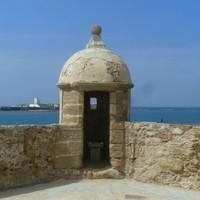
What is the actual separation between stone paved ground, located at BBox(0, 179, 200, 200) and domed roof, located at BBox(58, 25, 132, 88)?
2198 mm

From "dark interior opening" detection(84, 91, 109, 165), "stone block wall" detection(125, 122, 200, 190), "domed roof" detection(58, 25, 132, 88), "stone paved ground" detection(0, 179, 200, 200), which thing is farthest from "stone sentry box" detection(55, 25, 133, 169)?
"dark interior opening" detection(84, 91, 109, 165)

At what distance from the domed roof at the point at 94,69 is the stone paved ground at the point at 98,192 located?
2198 mm

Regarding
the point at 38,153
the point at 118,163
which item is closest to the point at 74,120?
the point at 38,153

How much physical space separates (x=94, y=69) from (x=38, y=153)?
2.19 m

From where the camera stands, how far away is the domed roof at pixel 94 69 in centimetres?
958

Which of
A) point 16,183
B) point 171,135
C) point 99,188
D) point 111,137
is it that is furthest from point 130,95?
point 16,183

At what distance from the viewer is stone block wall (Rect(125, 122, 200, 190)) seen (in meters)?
8.30

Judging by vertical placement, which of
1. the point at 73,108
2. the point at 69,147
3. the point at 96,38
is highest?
the point at 96,38

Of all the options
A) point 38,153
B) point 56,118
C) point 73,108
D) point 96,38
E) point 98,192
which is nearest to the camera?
point 98,192

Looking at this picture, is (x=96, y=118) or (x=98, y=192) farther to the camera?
(x=96, y=118)

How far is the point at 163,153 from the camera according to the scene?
8695 millimetres

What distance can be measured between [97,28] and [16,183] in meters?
4.06

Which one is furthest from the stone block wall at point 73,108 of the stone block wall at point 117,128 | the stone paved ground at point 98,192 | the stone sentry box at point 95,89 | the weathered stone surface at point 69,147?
the stone paved ground at point 98,192

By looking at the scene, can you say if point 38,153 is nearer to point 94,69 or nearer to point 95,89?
point 95,89
